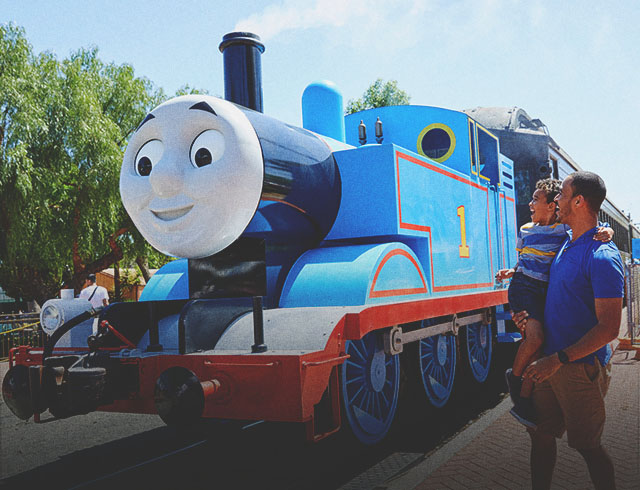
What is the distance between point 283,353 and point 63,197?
43.7 ft

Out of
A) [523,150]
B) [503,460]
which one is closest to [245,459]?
[503,460]

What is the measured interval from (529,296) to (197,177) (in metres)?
2.00

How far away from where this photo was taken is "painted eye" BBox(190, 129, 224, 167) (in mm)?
3572

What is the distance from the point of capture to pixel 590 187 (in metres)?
2.55

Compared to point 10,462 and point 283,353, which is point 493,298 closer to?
point 283,353

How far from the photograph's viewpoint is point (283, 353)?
3.08 m

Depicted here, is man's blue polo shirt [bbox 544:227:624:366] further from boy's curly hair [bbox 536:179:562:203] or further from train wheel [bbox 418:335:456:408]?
train wheel [bbox 418:335:456:408]

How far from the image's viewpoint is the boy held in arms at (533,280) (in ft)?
8.83

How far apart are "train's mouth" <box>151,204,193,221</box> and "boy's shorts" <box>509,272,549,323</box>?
77.1 inches

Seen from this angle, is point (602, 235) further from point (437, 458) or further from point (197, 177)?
point (197, 177)

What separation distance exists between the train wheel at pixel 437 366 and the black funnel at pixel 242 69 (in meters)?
2.45

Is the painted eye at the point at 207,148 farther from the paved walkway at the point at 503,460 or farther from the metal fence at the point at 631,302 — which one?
the metal fence at the point at 631,302

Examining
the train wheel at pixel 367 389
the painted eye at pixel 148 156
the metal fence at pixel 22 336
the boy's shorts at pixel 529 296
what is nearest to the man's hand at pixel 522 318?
the boy's shorts at pixel 529 296

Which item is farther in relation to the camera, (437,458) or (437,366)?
(437,366)
